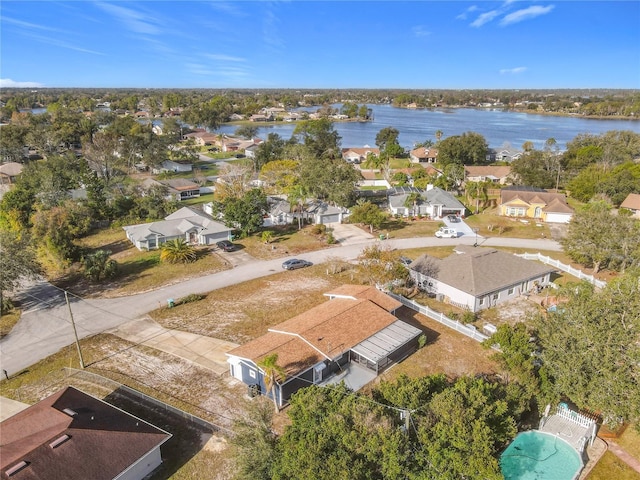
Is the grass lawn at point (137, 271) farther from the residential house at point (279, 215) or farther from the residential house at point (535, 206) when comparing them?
the residential house at point (535, 206)

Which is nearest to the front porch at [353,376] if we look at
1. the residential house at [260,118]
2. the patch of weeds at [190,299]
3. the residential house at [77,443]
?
the residential house at [77,443]

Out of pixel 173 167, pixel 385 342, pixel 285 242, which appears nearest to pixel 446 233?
pixel 285 242

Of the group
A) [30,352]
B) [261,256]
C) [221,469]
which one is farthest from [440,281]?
[30,352]

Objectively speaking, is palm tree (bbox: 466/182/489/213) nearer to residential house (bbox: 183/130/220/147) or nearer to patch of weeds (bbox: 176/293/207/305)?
patch of weeds (bbox: 176/293/207/305)

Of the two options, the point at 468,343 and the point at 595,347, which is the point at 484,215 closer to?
the point at 468,343

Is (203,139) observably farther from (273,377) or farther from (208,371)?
(273,377)

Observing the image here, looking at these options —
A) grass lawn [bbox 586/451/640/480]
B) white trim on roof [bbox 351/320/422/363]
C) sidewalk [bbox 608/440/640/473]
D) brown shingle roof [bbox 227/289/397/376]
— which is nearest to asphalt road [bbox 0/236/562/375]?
brown shingle roof [bbox 227/289/397/376]
